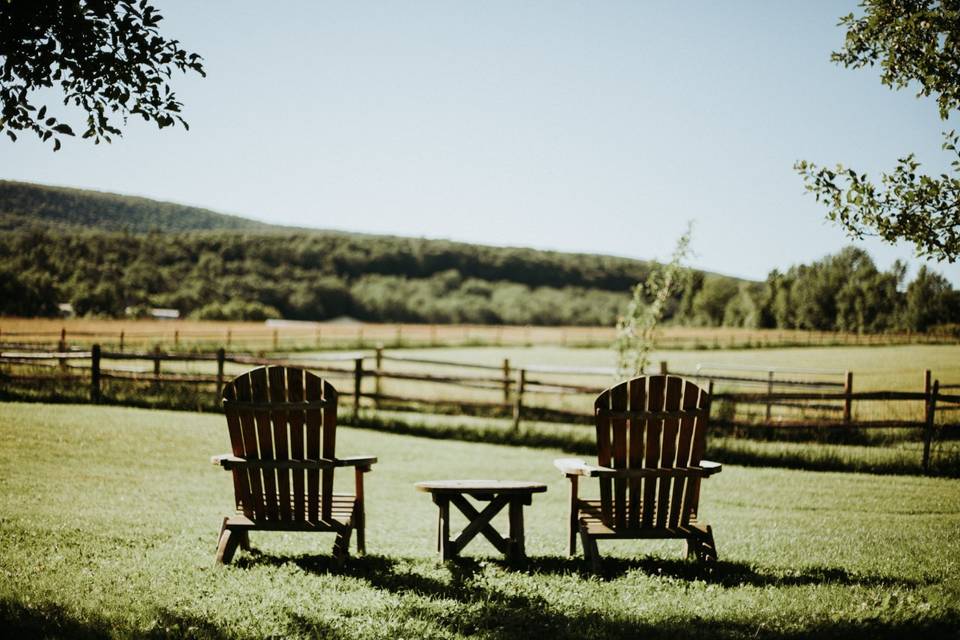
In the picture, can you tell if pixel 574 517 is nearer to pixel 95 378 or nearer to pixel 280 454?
pixel 280 454

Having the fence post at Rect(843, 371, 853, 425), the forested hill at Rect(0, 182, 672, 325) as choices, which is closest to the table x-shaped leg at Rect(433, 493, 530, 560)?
the fence post at Rect(843, 371, 853, 425)

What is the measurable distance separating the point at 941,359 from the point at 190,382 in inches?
624

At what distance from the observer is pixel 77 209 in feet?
87.3

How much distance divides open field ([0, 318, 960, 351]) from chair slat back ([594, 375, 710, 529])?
1039cm

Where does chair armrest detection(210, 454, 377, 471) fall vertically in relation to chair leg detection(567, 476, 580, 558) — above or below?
above

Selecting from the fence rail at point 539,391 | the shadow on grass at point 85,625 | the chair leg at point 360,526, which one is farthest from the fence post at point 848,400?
the shadow on grass at point 85,625

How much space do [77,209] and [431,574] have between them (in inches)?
1041

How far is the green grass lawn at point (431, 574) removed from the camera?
12.9 ft

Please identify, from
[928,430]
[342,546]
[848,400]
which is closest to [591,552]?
[342,546]

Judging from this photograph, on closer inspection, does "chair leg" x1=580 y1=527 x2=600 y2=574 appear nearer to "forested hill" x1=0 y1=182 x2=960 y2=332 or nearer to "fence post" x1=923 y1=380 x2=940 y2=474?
"fence post" x1=923 y1=380 x2=940 y2=474

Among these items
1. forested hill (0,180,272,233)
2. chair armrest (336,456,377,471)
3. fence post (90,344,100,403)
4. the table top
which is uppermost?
forested hill (0,180,272,233)

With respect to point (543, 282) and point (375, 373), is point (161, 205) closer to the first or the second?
point (375, 373)

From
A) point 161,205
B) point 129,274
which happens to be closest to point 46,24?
point 129,274

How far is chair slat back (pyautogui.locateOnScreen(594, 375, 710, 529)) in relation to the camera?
17.2ft
